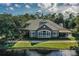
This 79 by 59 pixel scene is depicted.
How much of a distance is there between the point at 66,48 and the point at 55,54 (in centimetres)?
8

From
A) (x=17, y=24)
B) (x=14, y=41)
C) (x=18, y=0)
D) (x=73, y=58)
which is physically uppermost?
(x=18, y=0)

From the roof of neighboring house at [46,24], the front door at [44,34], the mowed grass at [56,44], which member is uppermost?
the roof of neighboring house at [46,24]

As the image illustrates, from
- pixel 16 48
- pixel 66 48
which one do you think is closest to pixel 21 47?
pixel 16 48

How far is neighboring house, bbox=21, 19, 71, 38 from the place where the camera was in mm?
1124

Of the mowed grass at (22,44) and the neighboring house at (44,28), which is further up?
the neighboring house at (44,28)

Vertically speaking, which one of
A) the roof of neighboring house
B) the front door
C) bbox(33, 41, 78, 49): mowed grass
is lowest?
bbox(33, 41, 78, 49): mowed grass

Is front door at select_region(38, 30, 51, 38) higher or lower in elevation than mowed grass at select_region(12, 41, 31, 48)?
higher

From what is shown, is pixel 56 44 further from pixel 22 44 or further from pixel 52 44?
pixel 22 44

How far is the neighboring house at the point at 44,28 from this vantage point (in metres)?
1.12

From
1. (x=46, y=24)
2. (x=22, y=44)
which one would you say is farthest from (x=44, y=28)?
(x=22, y=44)

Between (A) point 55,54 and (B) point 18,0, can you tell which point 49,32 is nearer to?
(A) point 55,54

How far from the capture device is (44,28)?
1123 millimetres

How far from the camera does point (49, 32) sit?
112 centimetres

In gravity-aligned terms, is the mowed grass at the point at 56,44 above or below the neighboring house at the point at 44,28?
below
